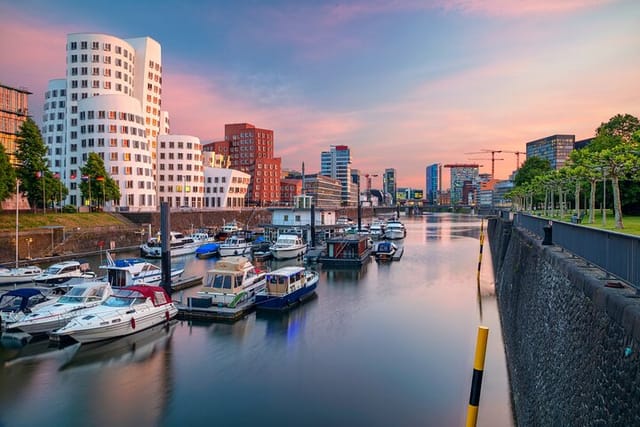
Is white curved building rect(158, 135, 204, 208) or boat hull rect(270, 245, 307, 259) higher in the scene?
white curved building rect(158, 135, 204, 208)

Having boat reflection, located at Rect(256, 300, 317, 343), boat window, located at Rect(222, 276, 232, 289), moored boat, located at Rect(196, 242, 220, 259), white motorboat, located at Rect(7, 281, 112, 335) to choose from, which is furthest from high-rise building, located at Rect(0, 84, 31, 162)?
boat reflection, located at Rect(256, 300, 317, 343)

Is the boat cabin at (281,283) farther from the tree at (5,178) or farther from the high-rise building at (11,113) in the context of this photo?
the high-rise building at (11,113)

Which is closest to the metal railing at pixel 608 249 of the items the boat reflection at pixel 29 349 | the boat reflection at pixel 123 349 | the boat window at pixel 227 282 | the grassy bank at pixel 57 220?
the boat reflection at pixel 123 349

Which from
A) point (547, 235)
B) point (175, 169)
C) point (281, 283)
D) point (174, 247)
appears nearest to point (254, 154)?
point (175, 169)

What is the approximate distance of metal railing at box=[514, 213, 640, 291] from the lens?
878cm

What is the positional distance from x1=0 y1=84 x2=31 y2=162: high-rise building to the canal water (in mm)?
82582

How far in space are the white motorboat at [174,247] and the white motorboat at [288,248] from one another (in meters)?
14.3

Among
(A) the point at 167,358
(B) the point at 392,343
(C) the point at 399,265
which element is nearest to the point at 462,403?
(B) the point at 392,343

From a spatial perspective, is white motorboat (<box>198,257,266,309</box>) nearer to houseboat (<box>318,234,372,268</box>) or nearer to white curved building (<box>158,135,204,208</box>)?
houseboat (<box>318,234,372,268</box>)

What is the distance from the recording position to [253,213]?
11200 centimetres

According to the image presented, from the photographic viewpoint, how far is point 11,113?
293 ft

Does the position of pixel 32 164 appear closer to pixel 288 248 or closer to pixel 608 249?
pixel 288 248

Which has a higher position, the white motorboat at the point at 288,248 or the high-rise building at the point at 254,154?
the high-rise building at the point at 254,154

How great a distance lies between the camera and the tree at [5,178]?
51.4 meters
